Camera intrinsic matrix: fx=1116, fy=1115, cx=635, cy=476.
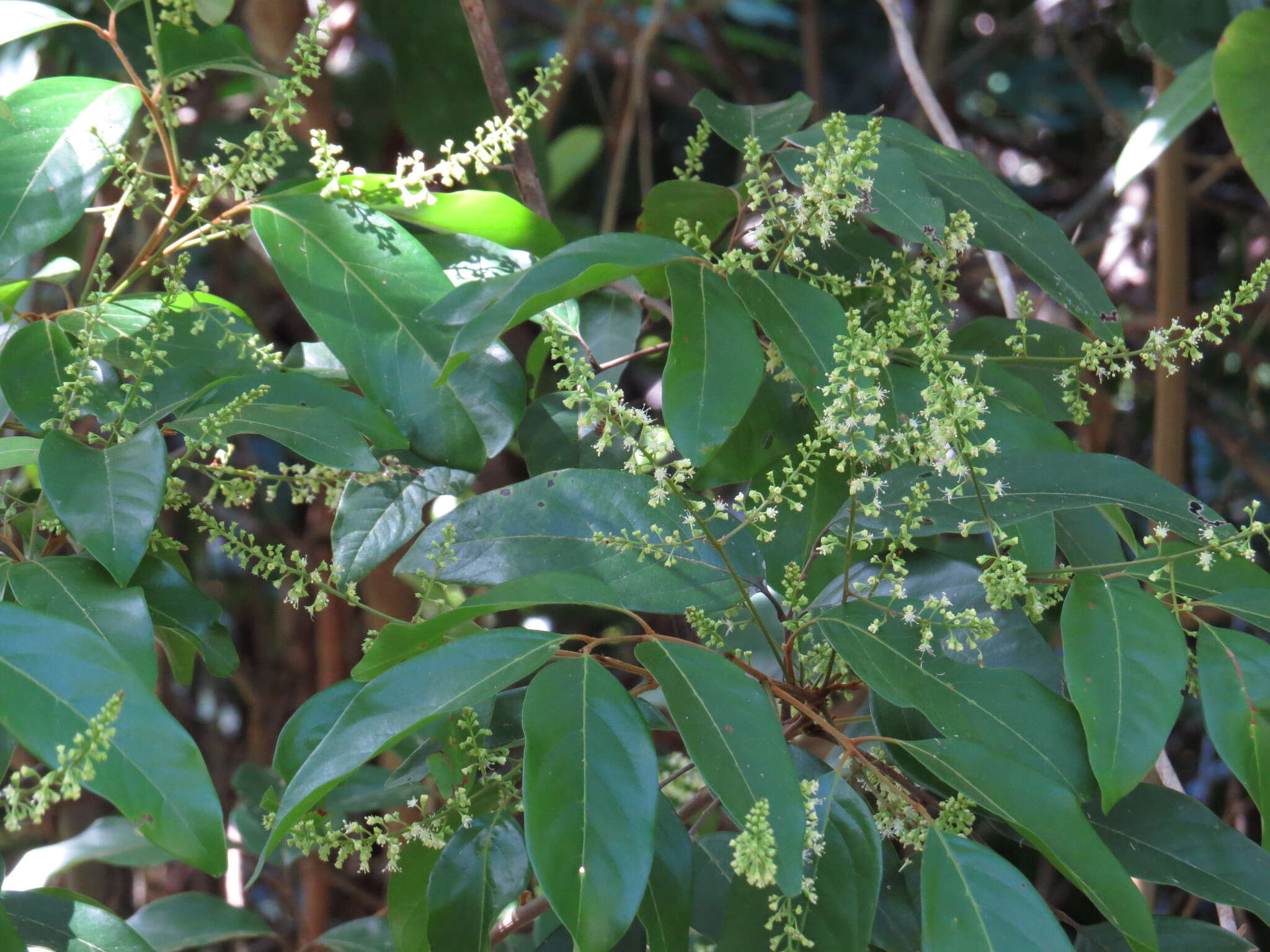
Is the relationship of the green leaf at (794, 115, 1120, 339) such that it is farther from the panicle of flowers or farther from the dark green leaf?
the panicle of flowers

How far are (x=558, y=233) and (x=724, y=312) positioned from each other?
0.79ft

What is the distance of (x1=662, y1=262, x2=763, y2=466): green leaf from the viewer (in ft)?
1.96

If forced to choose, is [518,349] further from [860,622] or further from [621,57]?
[860,622]

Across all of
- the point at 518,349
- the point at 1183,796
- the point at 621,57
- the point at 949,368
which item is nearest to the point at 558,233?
the point at 949,368

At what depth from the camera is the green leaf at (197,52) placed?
31.5 inches

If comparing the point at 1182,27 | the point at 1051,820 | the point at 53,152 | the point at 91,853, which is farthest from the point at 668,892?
the point at 1182,27

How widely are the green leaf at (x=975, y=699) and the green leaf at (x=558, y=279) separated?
234 mm

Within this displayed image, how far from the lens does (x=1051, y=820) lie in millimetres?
535

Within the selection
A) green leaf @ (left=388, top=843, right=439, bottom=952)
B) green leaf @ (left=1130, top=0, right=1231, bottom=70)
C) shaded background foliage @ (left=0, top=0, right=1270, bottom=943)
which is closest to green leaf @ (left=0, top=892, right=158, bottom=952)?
green leaf @ (left=388, top=843, right=439, bottom=952)

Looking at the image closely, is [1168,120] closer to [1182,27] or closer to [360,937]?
[1182,27]

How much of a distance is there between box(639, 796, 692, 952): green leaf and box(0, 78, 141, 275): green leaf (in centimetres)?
53

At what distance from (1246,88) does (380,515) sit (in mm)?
775

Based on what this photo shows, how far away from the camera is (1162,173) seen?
1.60 metres

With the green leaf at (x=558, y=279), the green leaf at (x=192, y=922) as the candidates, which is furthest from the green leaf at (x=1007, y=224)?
the green leaf at (x=192, y=922)
